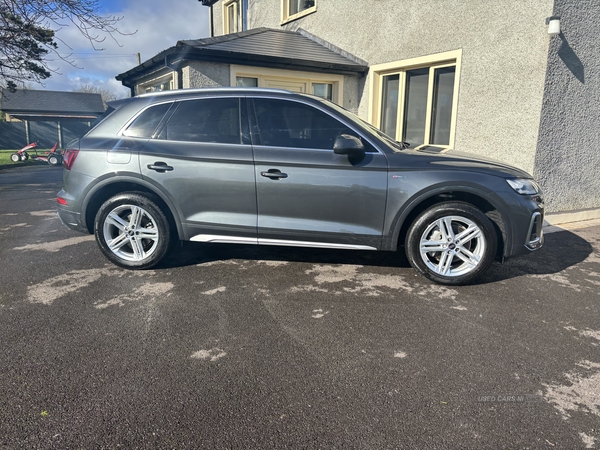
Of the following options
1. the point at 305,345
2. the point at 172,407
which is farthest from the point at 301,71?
the point at 172,407

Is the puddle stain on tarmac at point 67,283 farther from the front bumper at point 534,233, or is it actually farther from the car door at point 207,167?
the front bumper at point 534,233

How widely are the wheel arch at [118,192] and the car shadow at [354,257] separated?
1.61ft

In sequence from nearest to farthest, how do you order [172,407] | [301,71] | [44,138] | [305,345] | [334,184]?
[172,407] < [305,345] < [334,184] < [301,71] < [44,138]

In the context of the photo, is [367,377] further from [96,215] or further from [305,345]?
[96,215]

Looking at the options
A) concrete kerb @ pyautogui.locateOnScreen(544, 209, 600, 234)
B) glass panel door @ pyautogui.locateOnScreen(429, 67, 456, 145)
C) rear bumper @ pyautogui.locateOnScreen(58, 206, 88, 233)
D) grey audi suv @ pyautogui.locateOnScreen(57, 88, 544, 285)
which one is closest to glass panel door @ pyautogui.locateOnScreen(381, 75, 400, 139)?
glass panel door @ pyautogui.locateOnScreen(429, 67, 456, 145)

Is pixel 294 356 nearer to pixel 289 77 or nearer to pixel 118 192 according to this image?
pixel 118 192

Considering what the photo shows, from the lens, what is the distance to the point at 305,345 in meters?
3.11

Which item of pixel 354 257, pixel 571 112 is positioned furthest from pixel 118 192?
pixel 571 112

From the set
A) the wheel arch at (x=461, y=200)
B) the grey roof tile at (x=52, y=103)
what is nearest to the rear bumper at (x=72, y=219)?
the wheel arch at (x=461, y=200)

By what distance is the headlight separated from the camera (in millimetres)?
4152

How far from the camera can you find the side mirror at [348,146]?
13.3ft

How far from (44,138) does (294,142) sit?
110 ft

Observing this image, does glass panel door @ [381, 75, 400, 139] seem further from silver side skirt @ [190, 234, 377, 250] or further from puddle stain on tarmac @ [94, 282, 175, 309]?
puddle stain on tarmac @ [94, 282, 175, 309]

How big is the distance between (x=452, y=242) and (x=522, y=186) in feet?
2.86
